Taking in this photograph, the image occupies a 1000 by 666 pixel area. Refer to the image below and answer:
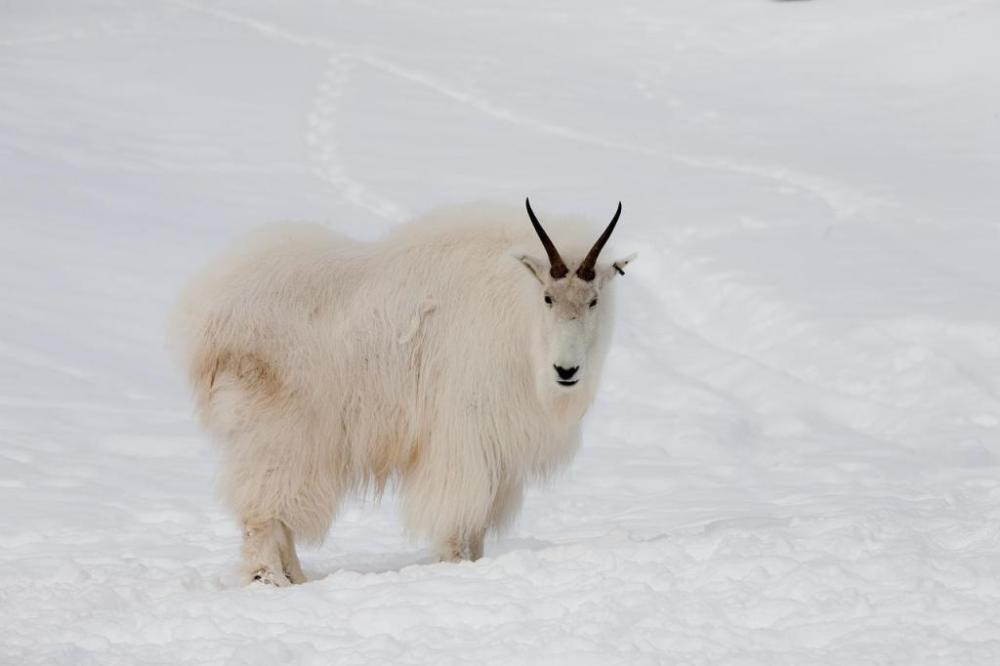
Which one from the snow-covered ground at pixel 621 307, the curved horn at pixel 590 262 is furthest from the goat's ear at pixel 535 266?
the snow-covered ground at pixel 621 307

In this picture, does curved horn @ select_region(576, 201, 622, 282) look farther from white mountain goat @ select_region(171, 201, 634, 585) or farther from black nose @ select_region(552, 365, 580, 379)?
black nose @ select_region(552, 365, 580, 379)

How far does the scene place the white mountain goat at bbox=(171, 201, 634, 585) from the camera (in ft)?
20.0

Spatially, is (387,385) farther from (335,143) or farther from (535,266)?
(335,143)

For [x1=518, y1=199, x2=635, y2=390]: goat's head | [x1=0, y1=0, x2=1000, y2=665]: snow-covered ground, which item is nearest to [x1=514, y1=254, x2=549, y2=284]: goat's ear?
[x1=518, y1=199, x2=635, y2=390]: goat's head

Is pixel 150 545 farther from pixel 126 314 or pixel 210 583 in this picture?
pixel 126 314

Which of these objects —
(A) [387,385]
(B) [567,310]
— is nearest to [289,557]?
(A) [387,385]

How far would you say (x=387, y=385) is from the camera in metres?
6.25

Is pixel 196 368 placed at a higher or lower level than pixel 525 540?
higher

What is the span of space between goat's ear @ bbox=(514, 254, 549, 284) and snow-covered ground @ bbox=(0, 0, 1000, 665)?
1.09 m

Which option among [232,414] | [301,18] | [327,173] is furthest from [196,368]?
[301,18]

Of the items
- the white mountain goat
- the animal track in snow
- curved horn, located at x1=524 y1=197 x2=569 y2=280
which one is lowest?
the animal track in snow

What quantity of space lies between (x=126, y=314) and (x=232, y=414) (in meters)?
5.74

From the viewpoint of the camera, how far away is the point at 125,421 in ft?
30.9

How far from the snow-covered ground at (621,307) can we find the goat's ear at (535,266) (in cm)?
109
